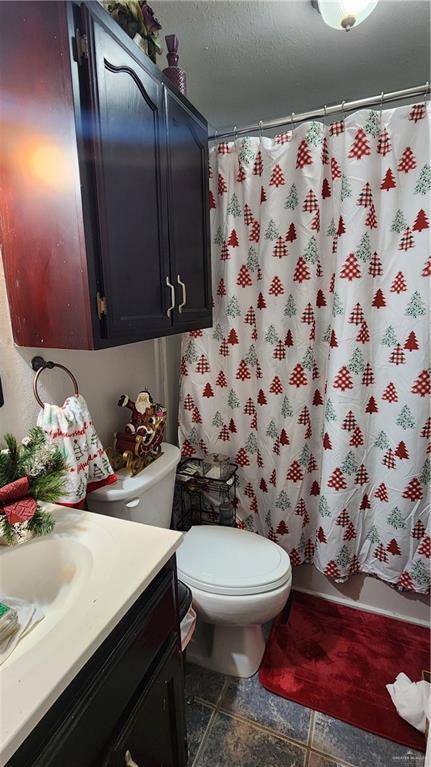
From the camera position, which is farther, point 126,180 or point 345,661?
point 345,661

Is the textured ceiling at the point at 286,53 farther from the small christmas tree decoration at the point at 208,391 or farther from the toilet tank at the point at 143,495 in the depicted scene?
the toilet tank at the point at 143,495

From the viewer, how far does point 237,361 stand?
151cm

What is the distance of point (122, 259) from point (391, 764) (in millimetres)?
1648

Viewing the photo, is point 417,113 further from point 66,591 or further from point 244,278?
point 66,591

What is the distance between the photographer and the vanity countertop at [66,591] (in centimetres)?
44

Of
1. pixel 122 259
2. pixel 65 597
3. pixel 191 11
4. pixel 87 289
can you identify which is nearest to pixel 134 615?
pixel 65 597

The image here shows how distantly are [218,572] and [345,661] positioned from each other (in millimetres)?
692

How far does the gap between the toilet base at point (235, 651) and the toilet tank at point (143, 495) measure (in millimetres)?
470

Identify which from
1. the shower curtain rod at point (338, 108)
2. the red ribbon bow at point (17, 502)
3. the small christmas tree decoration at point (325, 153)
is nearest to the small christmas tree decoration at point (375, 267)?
the small christmas tree decoration at point (325, 153)

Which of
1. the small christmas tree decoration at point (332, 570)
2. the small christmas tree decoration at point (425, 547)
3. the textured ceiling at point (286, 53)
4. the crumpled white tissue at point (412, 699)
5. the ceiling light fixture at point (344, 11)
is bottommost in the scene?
the crumpled white tissue at point (412, 699)

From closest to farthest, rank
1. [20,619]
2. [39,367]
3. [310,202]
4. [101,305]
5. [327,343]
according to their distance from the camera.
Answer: [20,619]
[101,305]
[39,367]
[310,202]
[327,343]

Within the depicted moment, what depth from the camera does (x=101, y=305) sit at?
0.81 m

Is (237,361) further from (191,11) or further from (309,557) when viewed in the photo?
(191,11)

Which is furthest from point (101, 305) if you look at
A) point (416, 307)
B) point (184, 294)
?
point (416, 307)
